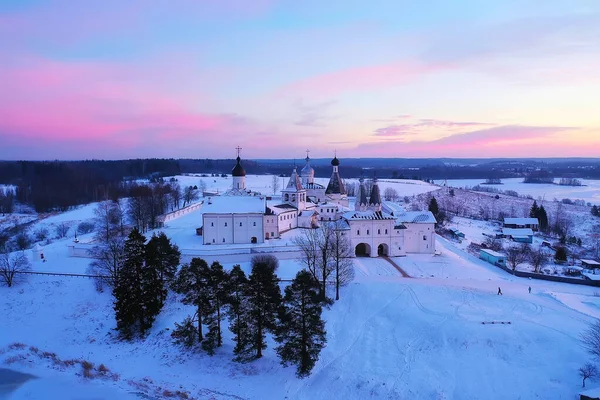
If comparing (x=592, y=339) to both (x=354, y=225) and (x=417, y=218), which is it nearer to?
(x=417, y=218)

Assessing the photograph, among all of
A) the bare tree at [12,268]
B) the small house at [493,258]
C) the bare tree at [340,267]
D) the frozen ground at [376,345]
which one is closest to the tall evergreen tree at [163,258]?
the frozen ground at [376,345]

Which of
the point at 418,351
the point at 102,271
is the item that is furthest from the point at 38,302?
the point at 418,351

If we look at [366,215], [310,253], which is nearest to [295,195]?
[366,215]

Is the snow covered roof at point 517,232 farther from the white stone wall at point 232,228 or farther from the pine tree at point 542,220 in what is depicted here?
the white stone wall at point 232,228

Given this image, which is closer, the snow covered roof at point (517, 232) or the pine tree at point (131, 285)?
the pine tree at point (131, 285)

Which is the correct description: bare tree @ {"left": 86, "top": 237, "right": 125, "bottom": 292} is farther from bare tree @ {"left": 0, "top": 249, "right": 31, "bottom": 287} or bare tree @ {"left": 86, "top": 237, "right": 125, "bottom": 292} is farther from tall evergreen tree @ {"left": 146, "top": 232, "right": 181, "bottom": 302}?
bare tree @ {"left": 0, "top": 249, "right": 31, "bottom": 287}

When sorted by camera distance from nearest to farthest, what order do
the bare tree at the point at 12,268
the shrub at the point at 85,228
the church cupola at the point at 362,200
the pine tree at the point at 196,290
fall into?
the pine tree at the point at 196,290 < the bare tree at the point at 12,268 < the church cupola at the point at 362,200 < the shrub at the point at 85,228
